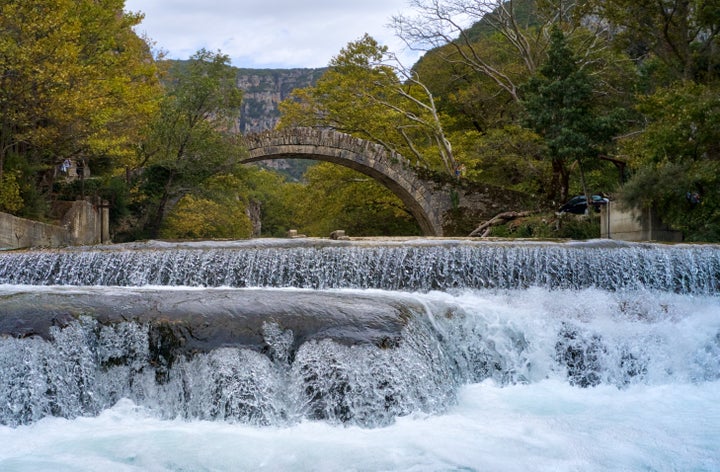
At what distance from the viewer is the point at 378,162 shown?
24078 millimetres

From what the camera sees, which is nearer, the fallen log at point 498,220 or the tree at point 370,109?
the fallen log at point 498,220

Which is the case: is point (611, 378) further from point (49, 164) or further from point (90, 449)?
point (49, 164)

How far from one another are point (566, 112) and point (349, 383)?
1307 centimetres

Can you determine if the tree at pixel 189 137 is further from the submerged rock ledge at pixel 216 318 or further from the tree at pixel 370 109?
the submerged rock ledge at pixel 216 318

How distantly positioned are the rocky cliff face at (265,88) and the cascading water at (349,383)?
138722 millimetres

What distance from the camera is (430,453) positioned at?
5.32m

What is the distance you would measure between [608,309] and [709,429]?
2.95 m

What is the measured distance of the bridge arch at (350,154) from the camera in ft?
77.9

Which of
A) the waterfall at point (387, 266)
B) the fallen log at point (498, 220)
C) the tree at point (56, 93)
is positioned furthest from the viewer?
the fallen log at point (498, 220)

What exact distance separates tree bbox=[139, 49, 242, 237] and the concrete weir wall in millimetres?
2161

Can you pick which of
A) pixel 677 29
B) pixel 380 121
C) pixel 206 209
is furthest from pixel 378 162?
pixel 677 29

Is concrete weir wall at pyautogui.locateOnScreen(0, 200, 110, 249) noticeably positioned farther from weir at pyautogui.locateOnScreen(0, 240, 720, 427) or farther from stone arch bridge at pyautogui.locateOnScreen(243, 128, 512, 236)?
stone arch bridge at pyautogui.locateOnScreen(243, 128, 512, 236)

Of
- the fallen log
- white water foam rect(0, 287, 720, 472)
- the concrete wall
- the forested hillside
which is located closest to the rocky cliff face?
the forested hillside

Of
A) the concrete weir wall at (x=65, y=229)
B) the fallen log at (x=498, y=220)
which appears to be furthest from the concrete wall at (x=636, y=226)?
the concrete weir wall at (x=65, y=229)
